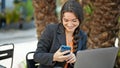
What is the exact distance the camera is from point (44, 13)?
4.42 m

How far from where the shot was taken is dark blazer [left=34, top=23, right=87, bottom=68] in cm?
250

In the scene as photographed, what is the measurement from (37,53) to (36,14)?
2.00 meters

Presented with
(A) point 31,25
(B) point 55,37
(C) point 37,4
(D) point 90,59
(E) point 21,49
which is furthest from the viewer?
(A) point 31,25

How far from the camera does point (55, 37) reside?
260cm

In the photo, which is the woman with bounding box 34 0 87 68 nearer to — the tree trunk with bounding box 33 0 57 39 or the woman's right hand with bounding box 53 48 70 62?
the woman's right hand with bounding box 53 48 70 62

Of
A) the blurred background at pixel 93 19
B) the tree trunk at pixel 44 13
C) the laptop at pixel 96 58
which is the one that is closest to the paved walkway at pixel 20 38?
the blurred background at pixel 93 19

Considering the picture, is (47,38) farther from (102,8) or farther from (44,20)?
(44,20)

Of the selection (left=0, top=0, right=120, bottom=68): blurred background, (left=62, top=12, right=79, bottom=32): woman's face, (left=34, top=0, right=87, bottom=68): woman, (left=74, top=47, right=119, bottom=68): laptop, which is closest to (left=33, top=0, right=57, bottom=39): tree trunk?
(left=0, top=0, right=120, bottom=68): blurred background

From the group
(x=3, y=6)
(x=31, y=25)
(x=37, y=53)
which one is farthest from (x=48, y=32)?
(x=31, y=25)

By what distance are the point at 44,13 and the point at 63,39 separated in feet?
6.12

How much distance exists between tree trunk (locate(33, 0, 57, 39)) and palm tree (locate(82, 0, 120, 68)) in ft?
2.14

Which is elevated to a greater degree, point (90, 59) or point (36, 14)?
point (36, 14)

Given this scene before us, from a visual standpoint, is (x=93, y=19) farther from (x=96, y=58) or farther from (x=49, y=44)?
(x=96, y=58)

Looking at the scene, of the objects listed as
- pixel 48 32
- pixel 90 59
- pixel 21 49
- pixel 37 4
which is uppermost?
pixel 37 4
